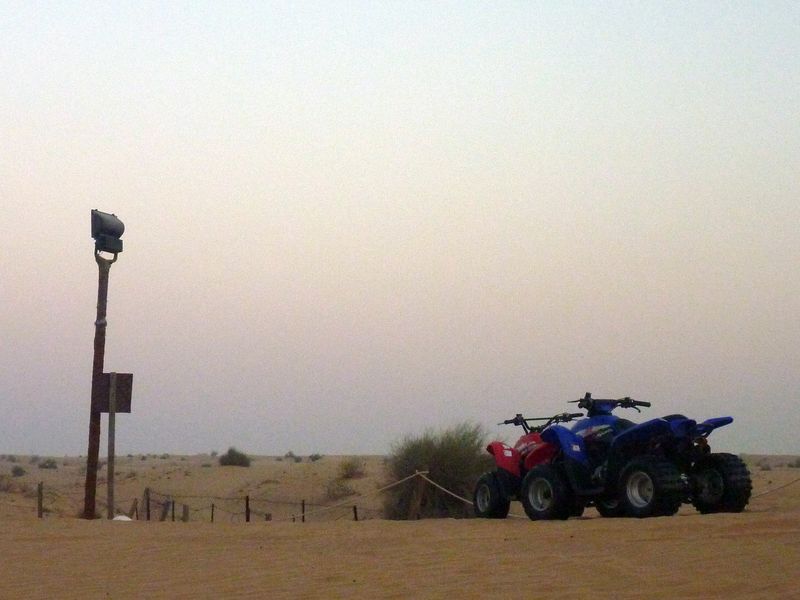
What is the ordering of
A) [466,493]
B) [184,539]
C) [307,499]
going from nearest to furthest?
[184,539], [466,493], [307,499]

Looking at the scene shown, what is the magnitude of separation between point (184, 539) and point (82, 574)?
2975 millimetres

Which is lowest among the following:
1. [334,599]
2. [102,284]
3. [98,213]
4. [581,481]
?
[334,599]

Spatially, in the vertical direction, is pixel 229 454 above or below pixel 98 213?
below

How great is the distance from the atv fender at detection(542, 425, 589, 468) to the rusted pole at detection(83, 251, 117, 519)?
892cm

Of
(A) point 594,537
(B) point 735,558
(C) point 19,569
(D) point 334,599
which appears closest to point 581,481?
(A) point 594,537

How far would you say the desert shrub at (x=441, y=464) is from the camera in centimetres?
2433

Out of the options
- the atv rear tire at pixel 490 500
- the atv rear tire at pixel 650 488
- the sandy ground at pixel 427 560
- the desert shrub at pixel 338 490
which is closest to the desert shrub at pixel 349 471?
the desert shrub at pixel 338 490

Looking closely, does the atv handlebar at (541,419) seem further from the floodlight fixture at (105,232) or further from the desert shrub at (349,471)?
the desert shrub at (349,471)

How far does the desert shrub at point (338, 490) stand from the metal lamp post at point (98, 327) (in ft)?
49.3

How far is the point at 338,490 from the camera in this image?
34.9 metres

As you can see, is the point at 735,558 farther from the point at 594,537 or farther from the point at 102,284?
the point at 102,284

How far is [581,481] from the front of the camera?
1442 cm

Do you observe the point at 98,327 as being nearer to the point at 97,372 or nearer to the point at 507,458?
the point at 97,372

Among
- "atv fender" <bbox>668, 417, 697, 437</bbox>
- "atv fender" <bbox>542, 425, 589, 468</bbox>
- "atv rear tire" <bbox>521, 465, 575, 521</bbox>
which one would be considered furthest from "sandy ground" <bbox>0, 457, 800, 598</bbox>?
"atv fender" <bbox>668, 417, 697, 437</bbox>
